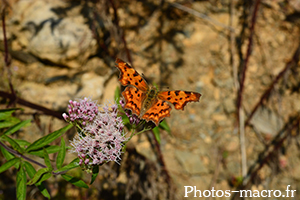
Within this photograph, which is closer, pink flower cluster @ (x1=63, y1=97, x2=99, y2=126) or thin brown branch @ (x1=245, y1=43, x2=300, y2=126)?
pink flower cluster @ (x1=63, y1=97, x2=99, y2=126)

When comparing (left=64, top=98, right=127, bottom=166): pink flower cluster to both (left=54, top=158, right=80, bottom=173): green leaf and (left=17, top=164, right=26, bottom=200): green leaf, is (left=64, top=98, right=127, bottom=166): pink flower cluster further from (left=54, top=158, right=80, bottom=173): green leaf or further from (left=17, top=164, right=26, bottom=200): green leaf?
(left=17, top=164, right=26, bottom=200): green leaf

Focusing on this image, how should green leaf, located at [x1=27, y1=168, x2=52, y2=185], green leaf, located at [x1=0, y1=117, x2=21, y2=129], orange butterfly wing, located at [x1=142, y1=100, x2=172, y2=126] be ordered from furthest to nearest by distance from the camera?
green leaf, located at [x1=0, y1=117, x2=21, y2=129] → orange butterfly wing, located at [x1=142, y1=100, x2=172, y2=126] → green leaf, located at [x1=27, y1=168, x2=52, y2=185]

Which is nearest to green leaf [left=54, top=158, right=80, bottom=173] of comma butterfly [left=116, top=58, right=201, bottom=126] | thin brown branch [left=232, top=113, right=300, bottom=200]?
comma butterfly [left=116, top=58, right=201, bottom=126]

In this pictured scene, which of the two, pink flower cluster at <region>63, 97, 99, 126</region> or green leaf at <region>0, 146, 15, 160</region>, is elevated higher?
pink flower cluster at <region>63, 97, 99, 126</region>

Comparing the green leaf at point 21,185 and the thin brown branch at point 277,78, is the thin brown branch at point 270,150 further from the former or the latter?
the green leaf at point 21,185

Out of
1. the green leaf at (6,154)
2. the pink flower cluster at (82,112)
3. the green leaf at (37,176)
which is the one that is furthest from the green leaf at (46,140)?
the green leaf at (37,176)

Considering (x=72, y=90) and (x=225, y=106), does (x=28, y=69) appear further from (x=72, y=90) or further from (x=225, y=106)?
(x=225, y=106)

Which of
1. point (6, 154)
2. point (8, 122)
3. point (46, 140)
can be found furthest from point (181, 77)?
point (6, 154)

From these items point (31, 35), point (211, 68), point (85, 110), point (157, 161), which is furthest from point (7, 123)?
point (211, 68)

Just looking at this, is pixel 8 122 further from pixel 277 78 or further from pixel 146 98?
pixel 277 78
